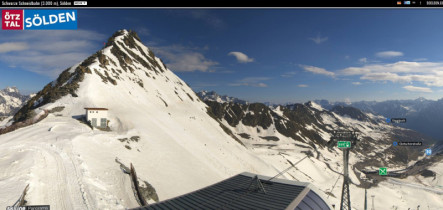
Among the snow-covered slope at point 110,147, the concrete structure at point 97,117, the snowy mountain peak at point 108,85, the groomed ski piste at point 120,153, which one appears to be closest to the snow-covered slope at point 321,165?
the groomed ski piste at point 120,153

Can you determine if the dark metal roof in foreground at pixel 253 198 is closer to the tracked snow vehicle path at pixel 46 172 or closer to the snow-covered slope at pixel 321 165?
the snow-covered slope at pixel 321 165

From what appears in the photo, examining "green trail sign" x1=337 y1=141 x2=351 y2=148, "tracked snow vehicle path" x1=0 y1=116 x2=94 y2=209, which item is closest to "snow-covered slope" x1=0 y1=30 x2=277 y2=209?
"tracked snow vehicle path" x1=0 y1=116 x2=94 y2=209

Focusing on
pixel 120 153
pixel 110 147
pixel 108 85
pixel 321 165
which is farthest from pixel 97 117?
pixel 321 165

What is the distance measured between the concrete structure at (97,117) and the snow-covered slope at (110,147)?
190 cm

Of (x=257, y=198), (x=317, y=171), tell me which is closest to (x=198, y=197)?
(x=257, y=198)

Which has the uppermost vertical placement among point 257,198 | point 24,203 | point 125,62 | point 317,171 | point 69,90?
point 125,62

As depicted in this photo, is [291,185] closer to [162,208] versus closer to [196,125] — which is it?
[162,208]

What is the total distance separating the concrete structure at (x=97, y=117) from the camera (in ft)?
138

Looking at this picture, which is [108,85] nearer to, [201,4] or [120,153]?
[120,153]

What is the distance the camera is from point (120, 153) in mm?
34469

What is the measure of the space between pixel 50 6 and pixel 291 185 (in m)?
25.3

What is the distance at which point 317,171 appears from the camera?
104 meters

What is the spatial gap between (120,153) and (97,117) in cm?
1280

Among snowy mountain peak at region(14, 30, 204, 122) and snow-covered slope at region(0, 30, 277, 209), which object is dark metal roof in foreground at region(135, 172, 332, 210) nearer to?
snow-covered slope at region(0, 30, 277, 209)
